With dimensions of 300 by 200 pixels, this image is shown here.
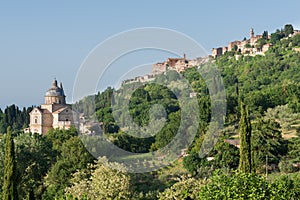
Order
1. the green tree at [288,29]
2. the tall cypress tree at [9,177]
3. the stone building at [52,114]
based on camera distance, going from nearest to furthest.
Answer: the tall cypress tree at [9,177] < the stone building at [52,114] < the green tree at [288,29]

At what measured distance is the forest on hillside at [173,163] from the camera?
19.0 metres

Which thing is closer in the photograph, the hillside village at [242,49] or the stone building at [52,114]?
the stone building at [52,114]

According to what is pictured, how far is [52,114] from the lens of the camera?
51.2m

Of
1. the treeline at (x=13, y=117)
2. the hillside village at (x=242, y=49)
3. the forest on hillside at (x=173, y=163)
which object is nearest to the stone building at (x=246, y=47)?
the hillside village at (x=242, y=49)

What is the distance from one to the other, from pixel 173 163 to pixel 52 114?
861 inches

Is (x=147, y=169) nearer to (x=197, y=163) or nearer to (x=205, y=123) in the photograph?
(x=197, y=163)

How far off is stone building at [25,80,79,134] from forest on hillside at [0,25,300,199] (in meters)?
3.58

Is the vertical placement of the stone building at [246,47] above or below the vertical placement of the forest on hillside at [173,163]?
above

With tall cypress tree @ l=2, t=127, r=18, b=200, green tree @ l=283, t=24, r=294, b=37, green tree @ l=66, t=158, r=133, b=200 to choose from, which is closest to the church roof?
green tree @ l=66, t=158, r=133, b=200

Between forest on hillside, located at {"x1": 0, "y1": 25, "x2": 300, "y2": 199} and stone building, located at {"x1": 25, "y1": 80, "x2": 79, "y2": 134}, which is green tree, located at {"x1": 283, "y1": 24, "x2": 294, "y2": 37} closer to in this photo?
forest on hillside, located at {"x1": 0, "y1": 25, "x2": 300, "y2": 199}

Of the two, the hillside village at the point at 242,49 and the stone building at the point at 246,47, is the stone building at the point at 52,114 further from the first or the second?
the stone building at the point at 246,47

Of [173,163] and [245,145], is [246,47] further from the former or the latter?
[245,145]

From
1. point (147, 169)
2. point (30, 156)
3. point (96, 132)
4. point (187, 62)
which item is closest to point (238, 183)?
point (147, 169)

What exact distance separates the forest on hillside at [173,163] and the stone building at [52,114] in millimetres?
3578
